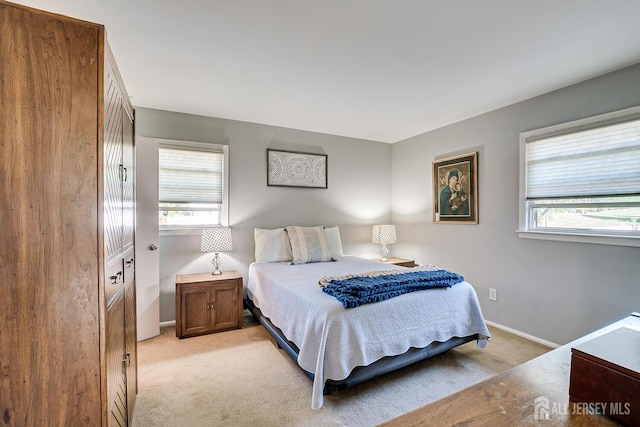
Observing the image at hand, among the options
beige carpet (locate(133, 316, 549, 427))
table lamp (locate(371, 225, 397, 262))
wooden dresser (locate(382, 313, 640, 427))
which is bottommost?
beige carpet (locate(133, 316, 549, 427))

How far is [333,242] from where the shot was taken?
395 cm

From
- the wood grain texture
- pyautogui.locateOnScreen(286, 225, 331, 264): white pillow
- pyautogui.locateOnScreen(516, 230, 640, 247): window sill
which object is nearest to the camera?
the wood grain texture

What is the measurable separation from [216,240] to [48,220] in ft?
7.56

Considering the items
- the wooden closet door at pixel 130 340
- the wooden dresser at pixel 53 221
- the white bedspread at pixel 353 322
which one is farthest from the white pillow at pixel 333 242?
the wooden dresser at pixel 53 221

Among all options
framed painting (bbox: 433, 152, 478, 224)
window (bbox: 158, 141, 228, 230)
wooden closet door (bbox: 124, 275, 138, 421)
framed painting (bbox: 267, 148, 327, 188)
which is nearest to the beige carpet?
wooden closet door (bbox: 124, 275, 138, 421)

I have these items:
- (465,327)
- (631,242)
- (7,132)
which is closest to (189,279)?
(7,132)

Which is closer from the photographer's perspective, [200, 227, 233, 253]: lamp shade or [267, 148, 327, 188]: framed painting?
[200, 227, 233, 253]: lamp shade

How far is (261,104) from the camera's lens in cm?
322

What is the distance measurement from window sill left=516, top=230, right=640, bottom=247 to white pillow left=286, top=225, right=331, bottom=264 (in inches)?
84.4

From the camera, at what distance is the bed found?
1877 millimetres

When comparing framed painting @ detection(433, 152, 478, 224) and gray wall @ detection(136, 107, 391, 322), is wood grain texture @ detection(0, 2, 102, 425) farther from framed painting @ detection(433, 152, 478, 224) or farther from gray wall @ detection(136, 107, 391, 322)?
framed painting @ detection(433, 152, 478, 224)

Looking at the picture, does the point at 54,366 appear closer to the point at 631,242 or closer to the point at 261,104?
the point at 261,104

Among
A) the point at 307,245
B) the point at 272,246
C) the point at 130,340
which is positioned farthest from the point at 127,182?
the point at 307,245

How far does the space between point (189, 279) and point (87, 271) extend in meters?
2.17
